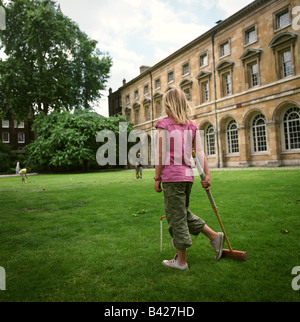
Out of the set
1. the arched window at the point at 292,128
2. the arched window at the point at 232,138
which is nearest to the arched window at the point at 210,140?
the arched window at the point at 232,138

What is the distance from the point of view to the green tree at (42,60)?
28953mm

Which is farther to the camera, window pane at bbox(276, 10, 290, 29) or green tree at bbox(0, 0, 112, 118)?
green tree at bbox(0, 0, 112, 118)

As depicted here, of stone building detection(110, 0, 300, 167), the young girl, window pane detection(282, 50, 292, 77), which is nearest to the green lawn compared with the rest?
the young girl

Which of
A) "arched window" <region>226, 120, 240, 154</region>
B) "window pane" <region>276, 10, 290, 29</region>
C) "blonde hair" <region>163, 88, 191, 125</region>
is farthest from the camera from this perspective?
"arched window" <region>226, 120, 240, 154</region>

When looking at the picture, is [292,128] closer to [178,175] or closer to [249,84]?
[249,84]

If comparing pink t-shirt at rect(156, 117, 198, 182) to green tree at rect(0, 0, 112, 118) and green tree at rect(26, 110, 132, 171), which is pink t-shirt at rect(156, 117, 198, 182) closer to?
green tree at rect(26, 110, 132, 171)

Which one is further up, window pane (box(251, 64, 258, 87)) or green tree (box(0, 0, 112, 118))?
green tree (box(0, 0, 112, 118))

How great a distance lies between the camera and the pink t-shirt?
3014 mm

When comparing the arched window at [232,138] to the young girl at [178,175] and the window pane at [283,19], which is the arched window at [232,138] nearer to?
the window pane at [283,19]

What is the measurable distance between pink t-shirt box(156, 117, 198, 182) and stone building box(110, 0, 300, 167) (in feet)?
69.3

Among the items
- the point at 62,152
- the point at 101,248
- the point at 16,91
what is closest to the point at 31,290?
the point at 101,248

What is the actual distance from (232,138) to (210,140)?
2986 millimetres

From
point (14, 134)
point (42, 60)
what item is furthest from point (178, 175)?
point (14, 134)
